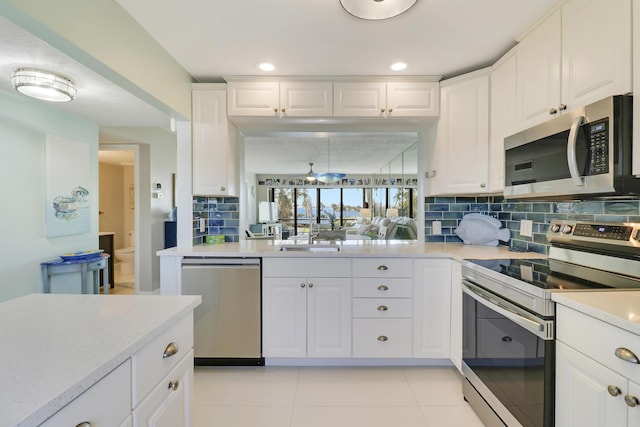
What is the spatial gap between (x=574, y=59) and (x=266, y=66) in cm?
188

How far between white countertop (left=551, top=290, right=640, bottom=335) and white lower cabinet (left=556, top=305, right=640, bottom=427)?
28 mm

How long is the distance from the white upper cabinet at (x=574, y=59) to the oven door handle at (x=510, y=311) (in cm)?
102

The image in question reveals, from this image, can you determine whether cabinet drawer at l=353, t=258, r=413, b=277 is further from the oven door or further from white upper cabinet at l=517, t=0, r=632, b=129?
white upper cabinet at l=517, t=0, r=632, b=129

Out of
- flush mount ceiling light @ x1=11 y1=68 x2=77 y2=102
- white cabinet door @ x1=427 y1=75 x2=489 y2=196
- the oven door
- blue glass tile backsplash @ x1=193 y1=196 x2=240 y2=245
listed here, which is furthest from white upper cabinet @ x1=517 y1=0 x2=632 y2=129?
flush mount ceiling light @ x1=11 y1=68 x2=77 y2=102

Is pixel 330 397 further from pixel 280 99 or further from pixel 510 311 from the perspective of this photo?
pixel 280 99

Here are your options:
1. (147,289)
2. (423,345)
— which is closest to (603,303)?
(423,345)

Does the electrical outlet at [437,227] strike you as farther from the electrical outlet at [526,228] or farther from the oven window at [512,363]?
the oven window at [512,363]

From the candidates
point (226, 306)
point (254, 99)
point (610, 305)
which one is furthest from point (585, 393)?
point (254, 99)

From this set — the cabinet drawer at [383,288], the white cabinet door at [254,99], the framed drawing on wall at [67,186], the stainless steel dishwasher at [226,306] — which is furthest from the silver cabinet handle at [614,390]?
the framed drawing on wall at [67,186]

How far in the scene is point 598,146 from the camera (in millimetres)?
1263

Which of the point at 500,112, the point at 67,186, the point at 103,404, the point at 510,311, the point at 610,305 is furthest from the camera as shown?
the point at 67,186

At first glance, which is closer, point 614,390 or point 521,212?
point 614,390

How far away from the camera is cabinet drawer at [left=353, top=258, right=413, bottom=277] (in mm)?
2148

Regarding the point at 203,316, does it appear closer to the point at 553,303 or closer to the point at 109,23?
the point at 109,23
